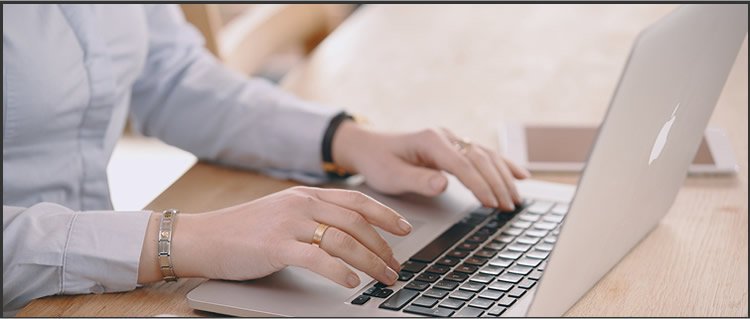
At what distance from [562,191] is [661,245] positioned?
0.44 ft

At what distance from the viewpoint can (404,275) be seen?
2.16 ft

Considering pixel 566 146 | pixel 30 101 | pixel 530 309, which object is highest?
pixel 30 101

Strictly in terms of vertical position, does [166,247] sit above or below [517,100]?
above

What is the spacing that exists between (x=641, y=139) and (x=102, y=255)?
0.41m

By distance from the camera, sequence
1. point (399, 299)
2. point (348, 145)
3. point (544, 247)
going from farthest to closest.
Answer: point (348, 145)
point (544, 247)
point (399, 299)

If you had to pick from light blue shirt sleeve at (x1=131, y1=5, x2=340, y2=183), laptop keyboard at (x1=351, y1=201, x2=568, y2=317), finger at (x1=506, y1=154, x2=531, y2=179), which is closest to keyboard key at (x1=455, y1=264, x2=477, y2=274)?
laptop keyboard at (x1=351, y1=201, x2=568, y2=317)

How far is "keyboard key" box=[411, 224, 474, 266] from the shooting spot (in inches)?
27.5

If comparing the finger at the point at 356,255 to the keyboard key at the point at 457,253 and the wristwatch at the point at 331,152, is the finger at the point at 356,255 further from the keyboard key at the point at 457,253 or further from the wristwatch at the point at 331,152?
the wristwatch at the point at 331,152

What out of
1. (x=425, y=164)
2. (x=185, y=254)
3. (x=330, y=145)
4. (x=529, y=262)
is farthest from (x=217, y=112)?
(x=529, y=262)

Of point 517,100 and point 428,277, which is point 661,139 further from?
point 517,100

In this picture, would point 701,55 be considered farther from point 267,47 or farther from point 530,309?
point 267,47

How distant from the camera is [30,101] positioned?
2.54 ft

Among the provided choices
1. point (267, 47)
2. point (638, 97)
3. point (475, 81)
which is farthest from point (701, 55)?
point (267, 47)

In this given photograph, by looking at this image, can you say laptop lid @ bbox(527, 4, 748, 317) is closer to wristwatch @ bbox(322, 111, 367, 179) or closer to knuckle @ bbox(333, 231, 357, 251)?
knuckle @ bbox(333, 231, 357, 251)
